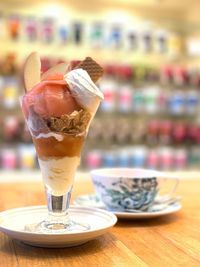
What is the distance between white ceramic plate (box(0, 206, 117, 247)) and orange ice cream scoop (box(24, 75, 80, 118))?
0.19 metres

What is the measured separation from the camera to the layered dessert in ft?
2.13

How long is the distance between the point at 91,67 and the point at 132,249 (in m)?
0.31

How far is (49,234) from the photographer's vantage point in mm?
628

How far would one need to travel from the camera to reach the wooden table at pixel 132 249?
23.9 inches

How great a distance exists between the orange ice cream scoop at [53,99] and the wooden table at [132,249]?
22 cm

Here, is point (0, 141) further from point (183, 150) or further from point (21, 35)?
point (183, 150)

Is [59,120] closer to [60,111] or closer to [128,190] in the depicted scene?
[60,111]

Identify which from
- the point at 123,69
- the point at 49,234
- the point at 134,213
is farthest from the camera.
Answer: the point at 123,69

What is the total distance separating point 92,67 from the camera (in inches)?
28.4

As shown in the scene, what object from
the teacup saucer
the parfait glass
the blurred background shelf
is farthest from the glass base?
the blurred background shelf

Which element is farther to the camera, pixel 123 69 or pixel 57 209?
pixel 123 69

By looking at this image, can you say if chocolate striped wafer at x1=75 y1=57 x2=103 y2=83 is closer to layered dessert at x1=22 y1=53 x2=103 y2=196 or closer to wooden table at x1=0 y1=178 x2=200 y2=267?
layered dessert at x1=22 y1=53 x2=103 y2=196

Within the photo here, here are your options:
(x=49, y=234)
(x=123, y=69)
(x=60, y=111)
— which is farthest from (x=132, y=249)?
(x=123, y=69)

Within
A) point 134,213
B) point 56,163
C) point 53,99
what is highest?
point 53,99
